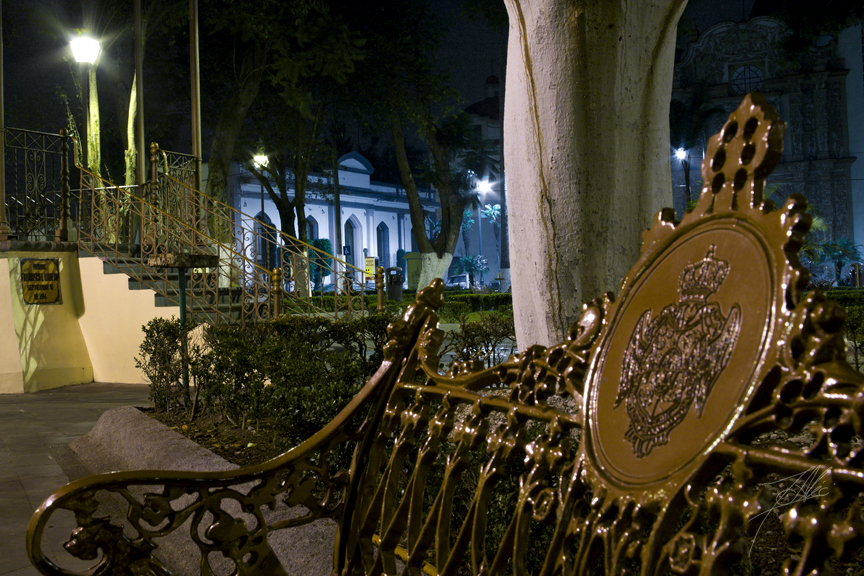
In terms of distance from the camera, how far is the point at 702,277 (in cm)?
119

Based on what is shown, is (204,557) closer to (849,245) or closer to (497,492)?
(497,492)

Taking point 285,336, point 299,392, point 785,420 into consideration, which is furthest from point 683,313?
point 285,336

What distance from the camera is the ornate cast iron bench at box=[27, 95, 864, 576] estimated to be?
929mm

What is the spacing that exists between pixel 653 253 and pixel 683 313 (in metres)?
0.18

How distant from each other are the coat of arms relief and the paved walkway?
3336 mm

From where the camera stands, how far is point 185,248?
1064 centimetres

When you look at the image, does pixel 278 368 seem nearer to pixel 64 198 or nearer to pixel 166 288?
pixel 166 288

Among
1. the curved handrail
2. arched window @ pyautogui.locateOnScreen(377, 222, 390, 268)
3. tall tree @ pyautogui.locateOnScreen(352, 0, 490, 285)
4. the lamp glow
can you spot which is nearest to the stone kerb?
the curved handrail

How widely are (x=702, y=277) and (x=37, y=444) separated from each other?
645 centimetres

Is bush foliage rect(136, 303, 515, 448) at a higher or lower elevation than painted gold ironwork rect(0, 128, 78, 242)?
lower

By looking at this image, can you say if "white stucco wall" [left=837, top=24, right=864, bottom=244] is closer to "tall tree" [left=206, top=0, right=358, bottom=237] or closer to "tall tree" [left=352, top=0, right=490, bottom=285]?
"tall tree" [left=352, top=0, right=490, bottom=285]

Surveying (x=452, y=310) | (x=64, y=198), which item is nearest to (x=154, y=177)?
(x=64, y=198)

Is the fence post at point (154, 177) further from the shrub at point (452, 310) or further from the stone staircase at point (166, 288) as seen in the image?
the shrub at point (452, 310)

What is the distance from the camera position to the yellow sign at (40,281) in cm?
964
